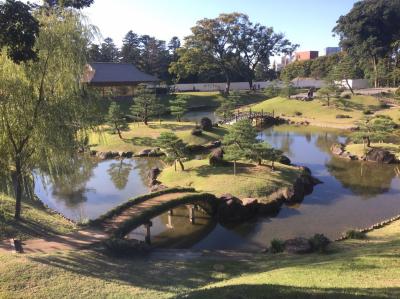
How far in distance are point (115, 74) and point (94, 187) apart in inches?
1405

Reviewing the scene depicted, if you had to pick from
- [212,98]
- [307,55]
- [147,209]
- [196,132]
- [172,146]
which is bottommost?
[147,209]

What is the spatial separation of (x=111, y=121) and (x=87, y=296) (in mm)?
30419

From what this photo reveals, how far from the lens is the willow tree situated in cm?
1517

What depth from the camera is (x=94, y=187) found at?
29562 mm

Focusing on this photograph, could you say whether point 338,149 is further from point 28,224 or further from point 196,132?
point 28,224

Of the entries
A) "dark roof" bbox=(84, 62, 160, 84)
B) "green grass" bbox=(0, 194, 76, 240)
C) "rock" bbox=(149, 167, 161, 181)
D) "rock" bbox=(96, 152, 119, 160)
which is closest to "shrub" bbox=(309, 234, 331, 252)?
"green grass" bbox=(0, 194, 76, 240)

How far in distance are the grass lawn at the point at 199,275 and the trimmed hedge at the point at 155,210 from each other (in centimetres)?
236

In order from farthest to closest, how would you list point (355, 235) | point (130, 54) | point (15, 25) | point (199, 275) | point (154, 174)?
1. point (130, 54)
2. point (154, 174)
3. point (355, 235)
4. point (199, 275)
5. point (15, 25)

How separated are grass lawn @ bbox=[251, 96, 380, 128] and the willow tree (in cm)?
4097

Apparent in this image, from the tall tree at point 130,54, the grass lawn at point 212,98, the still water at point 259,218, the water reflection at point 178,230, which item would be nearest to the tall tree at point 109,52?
the tall tree at point 130,54

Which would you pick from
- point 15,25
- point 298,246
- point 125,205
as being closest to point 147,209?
point 125,205

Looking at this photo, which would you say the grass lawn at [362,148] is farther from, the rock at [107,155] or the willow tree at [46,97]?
the willow tree at [46,97]

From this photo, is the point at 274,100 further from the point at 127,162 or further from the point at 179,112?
the point at 127,162

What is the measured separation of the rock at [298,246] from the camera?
1650 centimetres
